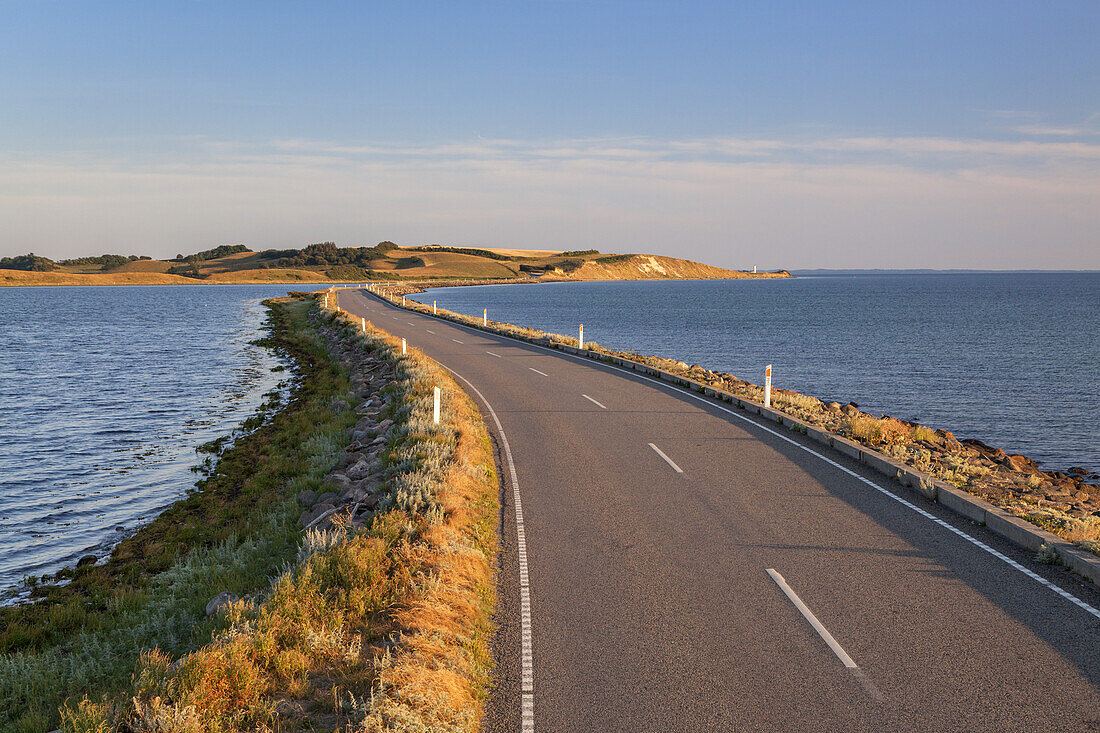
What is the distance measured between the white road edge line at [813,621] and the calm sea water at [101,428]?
1168cm

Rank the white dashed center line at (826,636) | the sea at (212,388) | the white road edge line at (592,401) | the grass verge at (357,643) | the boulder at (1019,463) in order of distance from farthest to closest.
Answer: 1. the white road edge line at (592,401)
2. the boulder at (1019,463)
3. the sea at (212,388)
4. the white dashed center line at (826,636)
5. the grass verge at (357,643)

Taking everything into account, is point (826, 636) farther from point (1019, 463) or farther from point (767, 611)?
point (1019, 463)

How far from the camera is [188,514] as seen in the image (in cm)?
1466

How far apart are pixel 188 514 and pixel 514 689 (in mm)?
10943

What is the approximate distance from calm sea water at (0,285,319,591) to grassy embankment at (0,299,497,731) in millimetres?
1568

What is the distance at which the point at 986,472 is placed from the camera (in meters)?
13.7

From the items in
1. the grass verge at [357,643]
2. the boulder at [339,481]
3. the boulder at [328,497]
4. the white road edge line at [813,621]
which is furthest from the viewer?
the boulder at [339,481]

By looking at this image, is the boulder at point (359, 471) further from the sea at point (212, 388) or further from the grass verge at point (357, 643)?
the sea at point (212, 388)

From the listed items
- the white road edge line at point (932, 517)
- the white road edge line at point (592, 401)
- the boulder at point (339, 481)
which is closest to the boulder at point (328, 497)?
the boulder at point (339, 481)

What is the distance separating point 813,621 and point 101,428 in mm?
→ 23179

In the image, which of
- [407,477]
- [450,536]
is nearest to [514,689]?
[450,536]

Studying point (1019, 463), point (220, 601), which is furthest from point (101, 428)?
point (1019, 463)

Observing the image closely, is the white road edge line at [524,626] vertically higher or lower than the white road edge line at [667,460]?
lower

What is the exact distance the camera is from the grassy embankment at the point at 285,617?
5949 mm
